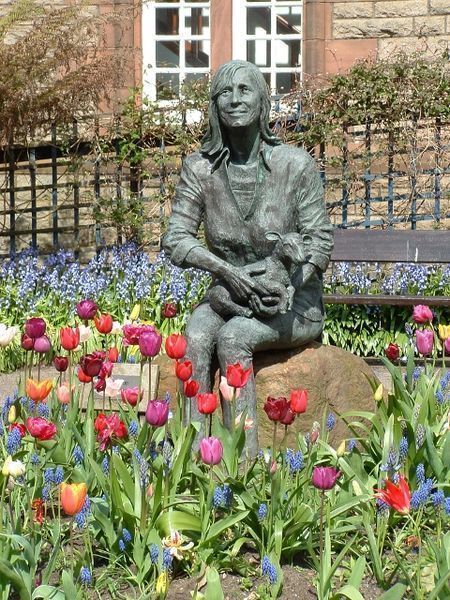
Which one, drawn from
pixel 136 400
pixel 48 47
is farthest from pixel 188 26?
pixel 136 400

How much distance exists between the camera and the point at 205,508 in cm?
333

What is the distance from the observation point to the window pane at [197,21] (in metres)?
12.2

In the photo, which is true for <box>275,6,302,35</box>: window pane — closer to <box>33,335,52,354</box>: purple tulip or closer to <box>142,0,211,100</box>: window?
<box>142,0,211,100</box>: window

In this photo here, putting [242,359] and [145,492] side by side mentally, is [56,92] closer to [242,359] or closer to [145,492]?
[242,359]

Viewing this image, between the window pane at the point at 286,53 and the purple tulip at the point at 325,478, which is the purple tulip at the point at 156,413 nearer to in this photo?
the purple tulip at the point at 325,478

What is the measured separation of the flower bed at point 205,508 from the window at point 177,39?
28.2ft

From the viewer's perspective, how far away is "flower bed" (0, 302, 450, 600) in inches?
119

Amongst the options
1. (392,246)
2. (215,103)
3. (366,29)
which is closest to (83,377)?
(215,103)

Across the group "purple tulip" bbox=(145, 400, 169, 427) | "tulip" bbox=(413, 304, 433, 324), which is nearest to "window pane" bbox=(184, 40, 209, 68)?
"tulip" bbox=(413, 304, 433, 324)

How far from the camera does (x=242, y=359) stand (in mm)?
4328

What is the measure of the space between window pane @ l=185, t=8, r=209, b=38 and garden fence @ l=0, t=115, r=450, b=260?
2.55 m

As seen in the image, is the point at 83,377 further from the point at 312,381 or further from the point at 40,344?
the point at 312,381

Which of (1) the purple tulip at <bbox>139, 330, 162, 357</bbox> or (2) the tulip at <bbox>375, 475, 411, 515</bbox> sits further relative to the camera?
(1) the purple tulip at <bbox>139, 330, 162, 357</bbox>

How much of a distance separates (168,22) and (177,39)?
0.76 feet
